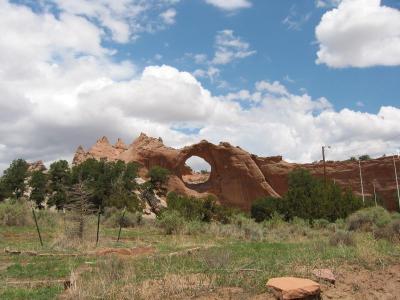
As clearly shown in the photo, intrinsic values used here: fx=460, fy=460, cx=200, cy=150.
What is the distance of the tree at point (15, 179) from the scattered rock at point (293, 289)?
4905 cm

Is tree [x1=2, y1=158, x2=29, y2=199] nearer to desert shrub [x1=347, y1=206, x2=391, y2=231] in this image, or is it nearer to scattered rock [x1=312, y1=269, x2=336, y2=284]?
desert shrub [x1=347, y1=206, x2=391, y2=231]

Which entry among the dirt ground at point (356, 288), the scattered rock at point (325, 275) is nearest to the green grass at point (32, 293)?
the dirt ground at point (356, 288)

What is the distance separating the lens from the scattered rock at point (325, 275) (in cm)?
880

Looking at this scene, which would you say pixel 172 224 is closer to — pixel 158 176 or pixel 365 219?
pixel 365 219

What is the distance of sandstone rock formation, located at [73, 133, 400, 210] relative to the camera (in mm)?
67562

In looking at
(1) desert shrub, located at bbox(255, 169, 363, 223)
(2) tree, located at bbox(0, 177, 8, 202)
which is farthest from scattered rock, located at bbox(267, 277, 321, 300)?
(2) tree, located at bbox(0, 177, 8, 202)

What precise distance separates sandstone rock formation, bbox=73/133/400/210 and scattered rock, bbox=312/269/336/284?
186 ft

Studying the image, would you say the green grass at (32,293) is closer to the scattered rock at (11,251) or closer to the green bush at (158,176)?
the scattered rock at (11,251)

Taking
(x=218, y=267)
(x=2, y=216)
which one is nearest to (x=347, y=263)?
(x=218, y=267)

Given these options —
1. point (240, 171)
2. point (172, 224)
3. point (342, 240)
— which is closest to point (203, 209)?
point (172, 224)

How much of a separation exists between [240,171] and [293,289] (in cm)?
6065

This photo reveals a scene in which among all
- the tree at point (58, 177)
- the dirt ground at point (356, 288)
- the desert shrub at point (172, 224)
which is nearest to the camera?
the dirt ground at point (356, 288)

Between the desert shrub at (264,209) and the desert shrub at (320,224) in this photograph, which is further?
the desert shrub at (264,209)

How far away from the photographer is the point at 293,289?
7.65m
